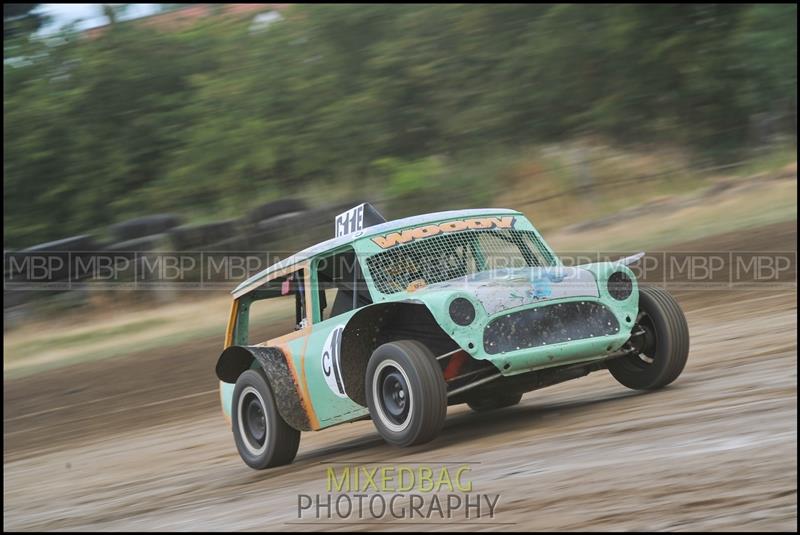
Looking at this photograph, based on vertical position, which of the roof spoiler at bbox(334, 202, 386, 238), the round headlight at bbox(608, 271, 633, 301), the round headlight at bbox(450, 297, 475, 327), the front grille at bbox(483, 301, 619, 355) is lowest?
the front grille at bbox(483, 301, 619, 355)

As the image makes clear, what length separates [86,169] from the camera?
24250 mm

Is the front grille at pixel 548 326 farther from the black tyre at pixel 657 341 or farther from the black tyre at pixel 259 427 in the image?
the black tyre at pixel 259 427

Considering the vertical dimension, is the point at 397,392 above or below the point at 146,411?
above

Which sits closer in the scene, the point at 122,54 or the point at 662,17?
the point at 662,17

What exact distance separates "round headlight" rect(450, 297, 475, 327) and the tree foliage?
610 inches

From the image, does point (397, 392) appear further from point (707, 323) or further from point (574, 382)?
point (707, 323)

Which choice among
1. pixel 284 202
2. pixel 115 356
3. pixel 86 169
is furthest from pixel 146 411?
pixel 86 169

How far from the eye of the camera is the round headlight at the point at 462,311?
635 centimetres

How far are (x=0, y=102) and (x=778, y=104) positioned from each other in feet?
53.7

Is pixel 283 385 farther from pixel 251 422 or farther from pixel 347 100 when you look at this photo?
pixel 347 100

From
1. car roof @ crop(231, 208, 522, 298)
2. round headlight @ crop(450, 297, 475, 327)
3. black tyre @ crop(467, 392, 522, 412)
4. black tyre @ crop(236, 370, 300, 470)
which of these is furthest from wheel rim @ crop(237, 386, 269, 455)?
round headlight @ crop(450, 297, 475, 327)

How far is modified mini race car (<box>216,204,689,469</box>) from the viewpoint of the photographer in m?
6.40

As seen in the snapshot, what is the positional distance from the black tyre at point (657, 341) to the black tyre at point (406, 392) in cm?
154

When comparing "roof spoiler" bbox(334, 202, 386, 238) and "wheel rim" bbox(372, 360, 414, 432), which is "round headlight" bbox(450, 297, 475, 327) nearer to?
"wheel rim" bbox(372, 360, 414, 432)
